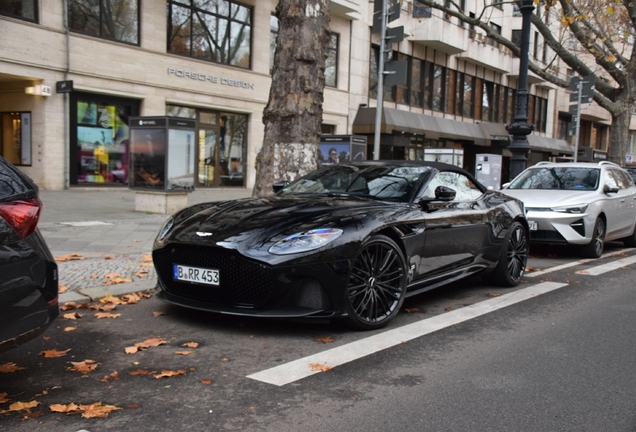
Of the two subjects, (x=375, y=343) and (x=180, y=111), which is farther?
(x=180, y=111)

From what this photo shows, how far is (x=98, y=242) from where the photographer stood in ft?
29.8

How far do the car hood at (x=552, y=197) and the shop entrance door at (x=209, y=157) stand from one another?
46.7ft

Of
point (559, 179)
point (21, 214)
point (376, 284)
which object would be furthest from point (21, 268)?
point (559, 179)

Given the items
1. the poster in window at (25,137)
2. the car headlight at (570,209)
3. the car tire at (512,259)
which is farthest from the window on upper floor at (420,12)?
the car tire at (512,259)

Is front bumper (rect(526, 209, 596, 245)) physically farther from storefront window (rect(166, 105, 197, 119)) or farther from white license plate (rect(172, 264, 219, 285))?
storefront window (rect(166, 105, 197, 119))

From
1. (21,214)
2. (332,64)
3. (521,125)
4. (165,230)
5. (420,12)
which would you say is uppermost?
(420,12)

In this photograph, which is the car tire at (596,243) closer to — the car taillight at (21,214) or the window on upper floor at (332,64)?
the car taillight at (21,214)

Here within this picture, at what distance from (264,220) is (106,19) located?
641 inches

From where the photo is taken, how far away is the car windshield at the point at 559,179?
1038 cm

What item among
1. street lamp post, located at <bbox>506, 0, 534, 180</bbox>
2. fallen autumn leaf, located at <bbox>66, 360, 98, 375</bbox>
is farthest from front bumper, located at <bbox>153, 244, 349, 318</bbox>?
street lamp post, located at <bbox>506, 0, 534, 180</bbox>

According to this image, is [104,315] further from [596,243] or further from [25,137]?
[25,137]

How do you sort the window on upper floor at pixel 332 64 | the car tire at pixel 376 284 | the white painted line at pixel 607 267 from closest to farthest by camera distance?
the car tire at pixel 376 284 < the white painted line at pixel 607 267 < the window on upper floor at pixel 332 64

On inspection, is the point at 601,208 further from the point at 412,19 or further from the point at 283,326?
the point at 412,19

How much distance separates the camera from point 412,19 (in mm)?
30156
